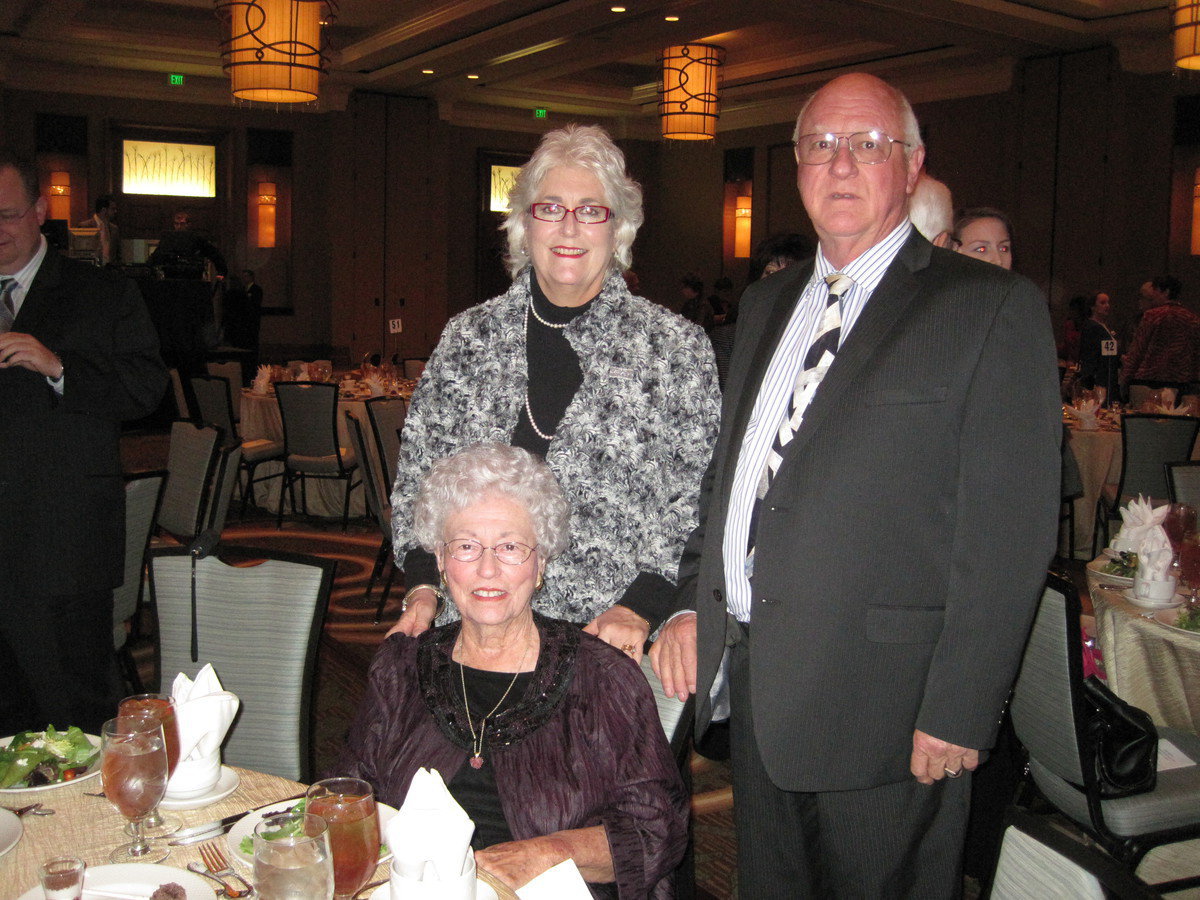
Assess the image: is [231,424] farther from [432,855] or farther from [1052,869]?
[1052,869]

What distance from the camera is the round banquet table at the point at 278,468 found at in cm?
752

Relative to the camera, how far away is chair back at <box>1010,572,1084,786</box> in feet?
7.94

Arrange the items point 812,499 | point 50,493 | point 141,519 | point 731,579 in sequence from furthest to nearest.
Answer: point 141,519
point 50,493
point 731,579
point 812,499

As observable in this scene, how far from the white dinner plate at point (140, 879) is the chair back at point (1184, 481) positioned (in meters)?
3.82

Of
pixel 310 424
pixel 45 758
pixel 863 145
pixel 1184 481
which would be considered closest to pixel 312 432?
pixel 310 424

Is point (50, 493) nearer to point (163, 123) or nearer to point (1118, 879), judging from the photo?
point (1118, 879)

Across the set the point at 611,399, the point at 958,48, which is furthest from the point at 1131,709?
the point at 958,48

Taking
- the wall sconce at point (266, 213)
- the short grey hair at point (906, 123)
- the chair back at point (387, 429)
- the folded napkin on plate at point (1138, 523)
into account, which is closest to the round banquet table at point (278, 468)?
the chair back at point (387, 429)

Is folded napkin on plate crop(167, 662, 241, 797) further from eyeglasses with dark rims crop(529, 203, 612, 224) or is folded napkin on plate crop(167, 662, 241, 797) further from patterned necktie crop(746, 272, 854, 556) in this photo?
eyeglasses with dark rims crop(529, 203, 612, 224)

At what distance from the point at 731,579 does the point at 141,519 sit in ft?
8.28

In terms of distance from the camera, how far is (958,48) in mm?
11000

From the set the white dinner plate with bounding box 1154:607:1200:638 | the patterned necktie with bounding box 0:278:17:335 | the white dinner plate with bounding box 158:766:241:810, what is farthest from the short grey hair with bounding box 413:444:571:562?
the white dinner plate with bounding box 1154:607:1200:638

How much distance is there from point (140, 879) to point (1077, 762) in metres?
2.07

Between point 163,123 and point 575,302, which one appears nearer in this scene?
point 575,302
